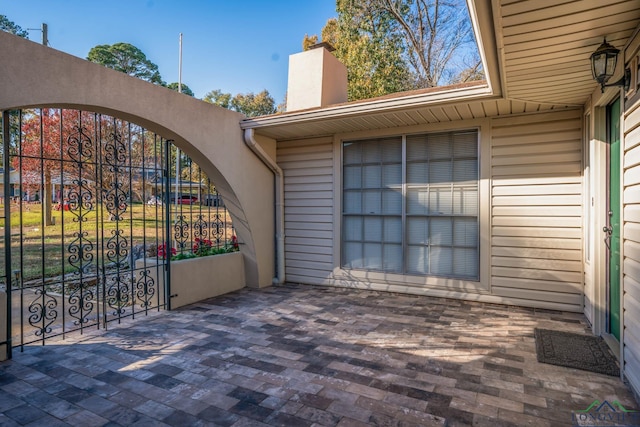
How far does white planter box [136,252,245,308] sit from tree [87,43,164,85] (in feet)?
47.5

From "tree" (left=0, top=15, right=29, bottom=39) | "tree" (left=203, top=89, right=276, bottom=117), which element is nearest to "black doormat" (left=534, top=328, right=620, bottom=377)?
"tree" (left=0, top=15, right=29, bottom=39)

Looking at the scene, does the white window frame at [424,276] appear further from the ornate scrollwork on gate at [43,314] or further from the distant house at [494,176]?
the ornate scrollwork on gate at [43,314]

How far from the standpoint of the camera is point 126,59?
1683 cm

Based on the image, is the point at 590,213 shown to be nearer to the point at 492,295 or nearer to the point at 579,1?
the point at 492,295

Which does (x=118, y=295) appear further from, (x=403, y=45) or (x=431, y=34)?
(x=431, y=34)

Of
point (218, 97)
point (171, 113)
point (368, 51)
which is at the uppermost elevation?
point (218, 97)

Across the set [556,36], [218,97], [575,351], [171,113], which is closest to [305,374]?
[575,351]

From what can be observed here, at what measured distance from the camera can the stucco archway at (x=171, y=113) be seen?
8.80 feet

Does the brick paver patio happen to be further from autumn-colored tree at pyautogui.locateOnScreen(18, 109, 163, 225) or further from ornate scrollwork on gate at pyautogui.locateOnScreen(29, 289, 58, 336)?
autumn-colored tree at pyautogui.locateOnScreen(18, 109, 163, 225)

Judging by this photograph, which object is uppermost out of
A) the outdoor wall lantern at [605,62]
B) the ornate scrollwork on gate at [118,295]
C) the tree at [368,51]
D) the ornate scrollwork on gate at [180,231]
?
the tree at [368,51]

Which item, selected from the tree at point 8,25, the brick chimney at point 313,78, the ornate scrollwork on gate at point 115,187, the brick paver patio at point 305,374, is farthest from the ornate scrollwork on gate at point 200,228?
the tree at point 8,25

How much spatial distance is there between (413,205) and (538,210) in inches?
56.0

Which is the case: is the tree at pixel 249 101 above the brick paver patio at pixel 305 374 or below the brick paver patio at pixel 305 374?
above

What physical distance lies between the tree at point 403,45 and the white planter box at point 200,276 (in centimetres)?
804
